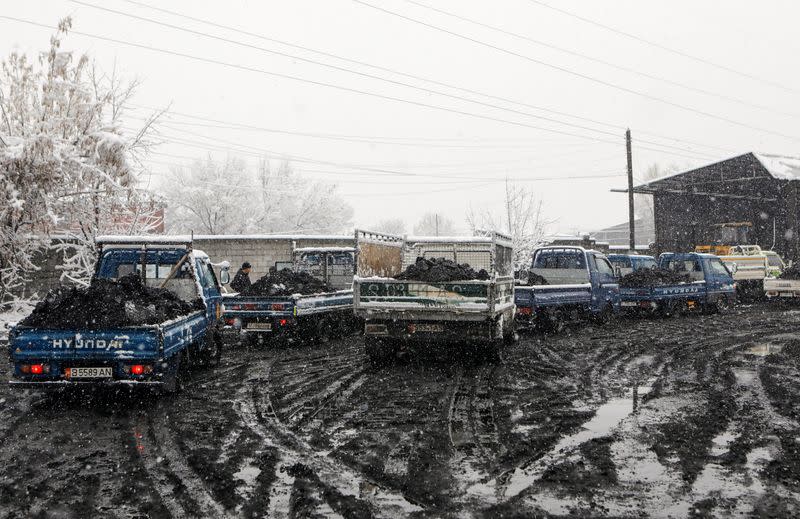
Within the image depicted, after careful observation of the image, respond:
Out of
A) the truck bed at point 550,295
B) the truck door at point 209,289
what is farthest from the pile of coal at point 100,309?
the truck bed at point 550,295

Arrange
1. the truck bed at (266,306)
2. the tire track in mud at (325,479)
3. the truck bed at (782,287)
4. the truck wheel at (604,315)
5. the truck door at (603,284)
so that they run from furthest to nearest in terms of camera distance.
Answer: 1. the truck bed at (782,287)
2. the truck wheel at (604,315)
3. the truck door at (603,284)
4. the truck bed at (266,306)
5. the tire track in mud at (325,479)

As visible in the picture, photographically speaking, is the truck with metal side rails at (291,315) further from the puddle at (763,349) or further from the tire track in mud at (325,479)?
the puddle at (763,349)

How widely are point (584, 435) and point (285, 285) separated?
9888 mm

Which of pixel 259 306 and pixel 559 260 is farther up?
pixel 559 260

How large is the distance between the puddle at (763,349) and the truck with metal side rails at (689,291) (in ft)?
18.7

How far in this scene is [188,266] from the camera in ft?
36.6

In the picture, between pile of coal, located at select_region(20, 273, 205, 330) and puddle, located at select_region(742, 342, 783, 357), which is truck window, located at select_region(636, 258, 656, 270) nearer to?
puddle, located at select_region(742, 342, 783, 357)

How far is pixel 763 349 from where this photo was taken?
520 inches

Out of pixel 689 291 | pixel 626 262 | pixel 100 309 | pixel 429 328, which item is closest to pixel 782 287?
pixel 689 291

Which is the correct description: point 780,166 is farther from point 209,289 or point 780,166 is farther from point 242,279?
point 209,289

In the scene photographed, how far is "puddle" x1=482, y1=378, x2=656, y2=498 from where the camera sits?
16.9 feet

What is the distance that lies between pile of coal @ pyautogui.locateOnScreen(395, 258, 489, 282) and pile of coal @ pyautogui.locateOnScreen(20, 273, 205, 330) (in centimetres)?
402

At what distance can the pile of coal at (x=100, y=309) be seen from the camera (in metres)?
8.07

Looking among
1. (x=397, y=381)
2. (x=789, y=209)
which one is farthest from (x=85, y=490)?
(x=789, y=209)
